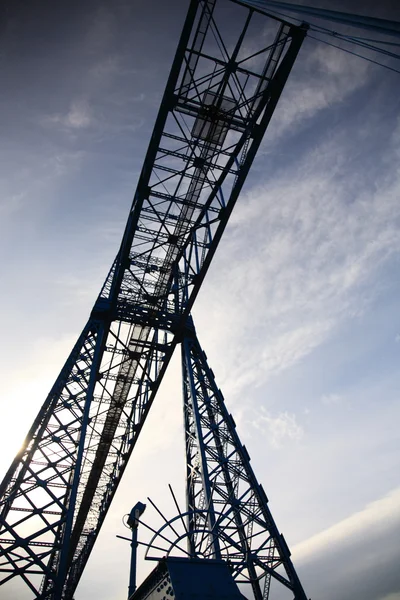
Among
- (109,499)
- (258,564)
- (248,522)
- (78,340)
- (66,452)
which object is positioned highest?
(78,340)

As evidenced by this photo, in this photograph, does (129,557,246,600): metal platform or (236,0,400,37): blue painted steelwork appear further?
(129,557,246,600): metal platform

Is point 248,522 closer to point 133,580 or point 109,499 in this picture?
point 133,580

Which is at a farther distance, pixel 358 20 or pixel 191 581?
pixel 191 581

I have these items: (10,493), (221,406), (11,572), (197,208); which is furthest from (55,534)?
(197,208)

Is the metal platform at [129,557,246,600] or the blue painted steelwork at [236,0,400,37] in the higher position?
the blue painted steelwork at [236,0,400,37]

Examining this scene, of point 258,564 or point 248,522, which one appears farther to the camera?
point 248,522

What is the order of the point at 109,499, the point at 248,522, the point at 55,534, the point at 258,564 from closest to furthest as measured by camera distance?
1. the point at 55,534
2. the point at 258,564
3. the point at 248,522
4. the point at 109,499

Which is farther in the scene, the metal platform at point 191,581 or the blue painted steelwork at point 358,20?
the metal platform at point 191,581

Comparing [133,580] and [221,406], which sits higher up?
[221,406]

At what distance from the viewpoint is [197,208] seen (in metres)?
14.5

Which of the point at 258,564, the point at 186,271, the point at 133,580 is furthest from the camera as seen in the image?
the point at 186,271

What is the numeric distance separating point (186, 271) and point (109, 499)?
14697 millimetres

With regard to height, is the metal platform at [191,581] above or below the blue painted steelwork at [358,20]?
below

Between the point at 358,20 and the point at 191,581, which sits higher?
the point at 358,20
